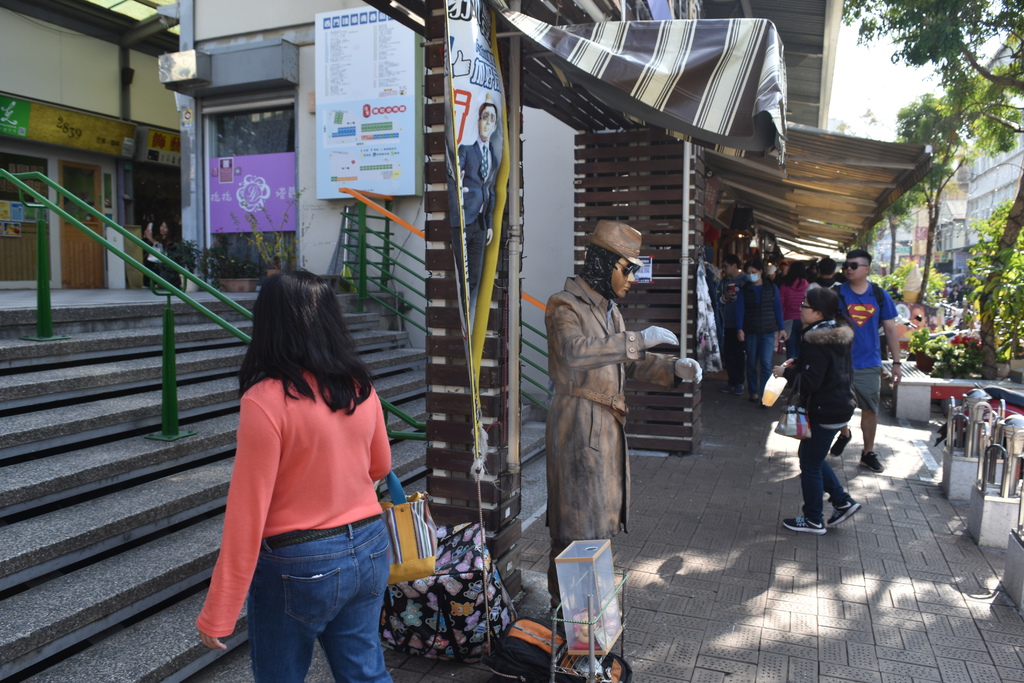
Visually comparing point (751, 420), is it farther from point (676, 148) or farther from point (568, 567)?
point (568, 567)

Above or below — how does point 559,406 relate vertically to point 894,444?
above

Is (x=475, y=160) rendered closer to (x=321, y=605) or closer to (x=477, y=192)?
(x=477, y=192)

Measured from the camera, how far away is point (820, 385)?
4.98 metres

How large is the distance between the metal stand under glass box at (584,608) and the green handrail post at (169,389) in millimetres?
2661

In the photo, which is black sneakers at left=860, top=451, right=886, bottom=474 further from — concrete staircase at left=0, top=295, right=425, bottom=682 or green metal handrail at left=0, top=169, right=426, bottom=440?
green metal handrail at left=0, top=169, right=426, bottom=440

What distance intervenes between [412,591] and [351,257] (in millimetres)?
6828

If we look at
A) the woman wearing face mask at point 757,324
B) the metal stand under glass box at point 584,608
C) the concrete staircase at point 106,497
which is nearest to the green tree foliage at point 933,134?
the woman wearing face mask at point 757,324

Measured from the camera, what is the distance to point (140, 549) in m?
3.62

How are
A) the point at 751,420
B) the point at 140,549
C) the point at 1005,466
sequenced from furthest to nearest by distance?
the point at 751,420
the point at 1005,466
the point at 140,549

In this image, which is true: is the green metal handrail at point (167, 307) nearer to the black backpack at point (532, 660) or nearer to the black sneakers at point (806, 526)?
the black backpack at point (532, 660)

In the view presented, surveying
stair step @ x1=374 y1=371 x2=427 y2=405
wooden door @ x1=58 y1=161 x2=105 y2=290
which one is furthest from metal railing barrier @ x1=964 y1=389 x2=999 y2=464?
wooden door @ x1=58 y1=161 x2=105 y2=290

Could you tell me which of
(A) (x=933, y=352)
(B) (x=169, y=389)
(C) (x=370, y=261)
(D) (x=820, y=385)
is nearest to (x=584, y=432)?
(D) (x=820, y=385)

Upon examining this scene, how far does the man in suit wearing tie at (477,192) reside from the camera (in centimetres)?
313

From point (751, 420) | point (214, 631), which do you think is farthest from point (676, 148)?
point (214, 631)
